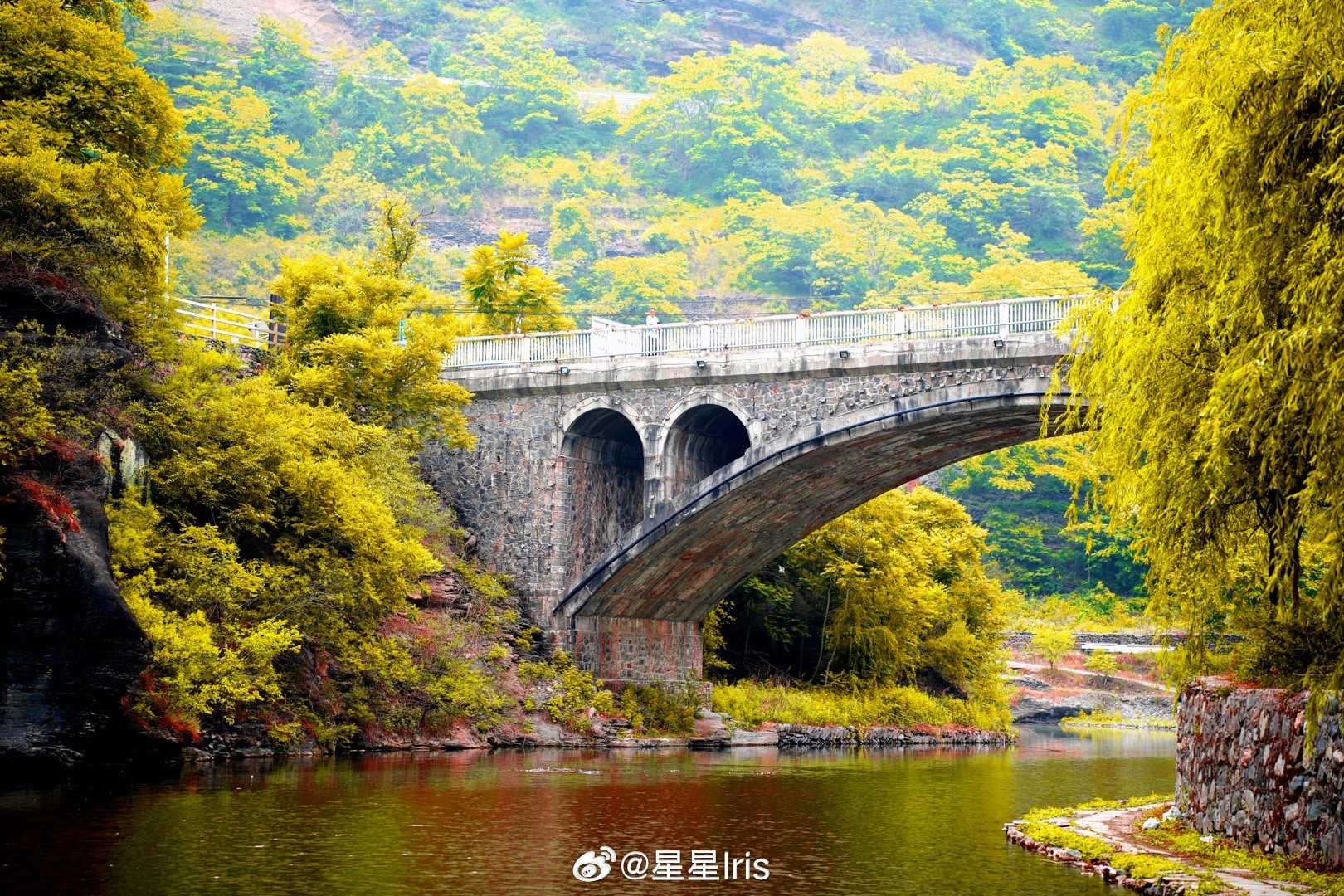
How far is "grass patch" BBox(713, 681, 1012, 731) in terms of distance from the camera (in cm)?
3888

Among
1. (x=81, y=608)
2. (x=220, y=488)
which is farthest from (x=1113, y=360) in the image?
(x=220, y=488)

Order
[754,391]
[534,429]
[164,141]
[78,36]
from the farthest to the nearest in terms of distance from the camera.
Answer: [534,429]
[754,391]
[164,141]
[78,36]

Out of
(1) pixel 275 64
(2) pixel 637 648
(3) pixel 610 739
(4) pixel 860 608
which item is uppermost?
(1) pixel 275 64

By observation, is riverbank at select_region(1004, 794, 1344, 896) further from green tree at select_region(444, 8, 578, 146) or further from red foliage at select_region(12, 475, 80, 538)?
green tree at select_region(444, 8, 578, 146)

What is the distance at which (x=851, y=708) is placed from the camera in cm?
4066

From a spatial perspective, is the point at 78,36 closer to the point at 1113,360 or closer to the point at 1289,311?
the point at 1113,360

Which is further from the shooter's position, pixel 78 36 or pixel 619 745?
pixel 619 745

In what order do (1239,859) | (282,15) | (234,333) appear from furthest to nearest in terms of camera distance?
(282,15)
(234,333)
(1239,859)

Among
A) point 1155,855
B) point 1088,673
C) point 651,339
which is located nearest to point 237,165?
point 1088,673

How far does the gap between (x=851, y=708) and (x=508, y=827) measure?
84.3ft

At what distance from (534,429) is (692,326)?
5042 millimetres

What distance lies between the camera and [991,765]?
Answer: 30.3m

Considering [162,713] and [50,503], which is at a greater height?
A: [50,503]

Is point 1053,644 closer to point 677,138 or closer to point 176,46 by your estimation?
point 677,138
